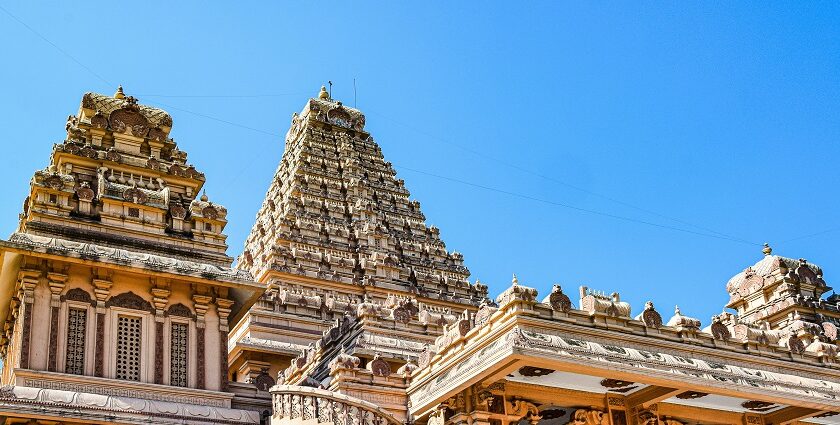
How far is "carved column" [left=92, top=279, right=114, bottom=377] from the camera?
22609mm

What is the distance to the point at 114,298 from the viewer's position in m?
23.8

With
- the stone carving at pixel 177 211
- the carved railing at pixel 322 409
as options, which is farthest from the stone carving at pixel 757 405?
the stone carving at pixel 177 211

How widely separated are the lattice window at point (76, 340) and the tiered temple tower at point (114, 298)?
2 centimetres

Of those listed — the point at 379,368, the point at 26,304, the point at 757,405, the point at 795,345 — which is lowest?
the point at 757,405

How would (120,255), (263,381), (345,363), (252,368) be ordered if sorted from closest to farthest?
(345,363)
(120,255)
(263,381)
(252,368)

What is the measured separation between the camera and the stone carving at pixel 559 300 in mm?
22156

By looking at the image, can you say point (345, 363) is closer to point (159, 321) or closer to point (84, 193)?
point (159, 321)

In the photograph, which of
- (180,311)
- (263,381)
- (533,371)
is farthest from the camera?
(263,381)

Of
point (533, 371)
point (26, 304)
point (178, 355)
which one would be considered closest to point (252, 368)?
point (178, 355)

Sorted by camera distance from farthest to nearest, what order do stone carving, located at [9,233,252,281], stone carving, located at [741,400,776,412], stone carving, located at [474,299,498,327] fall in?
stone carving, located at [741,400,776,412] < stone carving, located at [9,233,252,281] < stone carving, located at [474,299,498,327]

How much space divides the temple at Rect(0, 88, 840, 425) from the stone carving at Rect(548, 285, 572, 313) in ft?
0.14

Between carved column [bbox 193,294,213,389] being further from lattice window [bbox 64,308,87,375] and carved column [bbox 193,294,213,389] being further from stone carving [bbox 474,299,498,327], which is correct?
stone carving [bbox 474,299,498,327]

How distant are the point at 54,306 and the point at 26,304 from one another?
0.66 m

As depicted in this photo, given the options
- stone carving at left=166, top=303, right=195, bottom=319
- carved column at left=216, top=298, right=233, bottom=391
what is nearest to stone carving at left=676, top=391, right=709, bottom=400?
carved column at left=216, top=298, right=233, bottom=391
